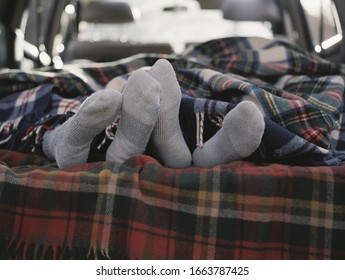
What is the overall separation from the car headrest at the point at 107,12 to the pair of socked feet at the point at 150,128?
6.21 ft

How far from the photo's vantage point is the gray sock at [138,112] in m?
0.59

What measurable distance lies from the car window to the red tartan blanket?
3.12ft

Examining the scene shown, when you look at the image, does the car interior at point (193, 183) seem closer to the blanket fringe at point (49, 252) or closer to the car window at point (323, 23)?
the blanket fringe at point (49, 252)

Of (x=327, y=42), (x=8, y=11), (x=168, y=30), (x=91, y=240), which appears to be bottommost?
(x=168, y=30)

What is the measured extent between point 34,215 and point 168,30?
8.56ft

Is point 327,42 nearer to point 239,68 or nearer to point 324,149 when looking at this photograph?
point 239,68

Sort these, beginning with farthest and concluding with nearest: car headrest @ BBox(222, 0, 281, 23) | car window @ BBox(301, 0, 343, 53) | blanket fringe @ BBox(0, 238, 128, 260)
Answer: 1. car headrest @ BBox(222, 0, 281, 23)
2. car window @ BBox(301, 0, 343, 53)
3. blanket fringe @ BBox(0, 238, 128, 260)

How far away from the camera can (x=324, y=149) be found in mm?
654

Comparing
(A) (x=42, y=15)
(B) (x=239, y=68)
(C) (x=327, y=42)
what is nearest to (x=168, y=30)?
(A) (x=42, y=15)

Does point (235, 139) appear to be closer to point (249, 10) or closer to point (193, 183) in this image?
point (193, 183)

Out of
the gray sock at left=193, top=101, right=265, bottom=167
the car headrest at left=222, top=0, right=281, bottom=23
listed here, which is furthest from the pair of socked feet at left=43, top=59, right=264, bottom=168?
the car headrest at left=222, top=0, right=281, bottom=23

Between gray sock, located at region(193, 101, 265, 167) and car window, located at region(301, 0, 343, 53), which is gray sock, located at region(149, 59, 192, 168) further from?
car window, located at region(301, 0, 343, 53)

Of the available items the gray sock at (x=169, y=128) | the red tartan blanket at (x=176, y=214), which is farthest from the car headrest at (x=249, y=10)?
the red tartan blanket at (x=176, y=214)

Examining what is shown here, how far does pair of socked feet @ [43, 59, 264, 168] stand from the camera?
0.58 metres
